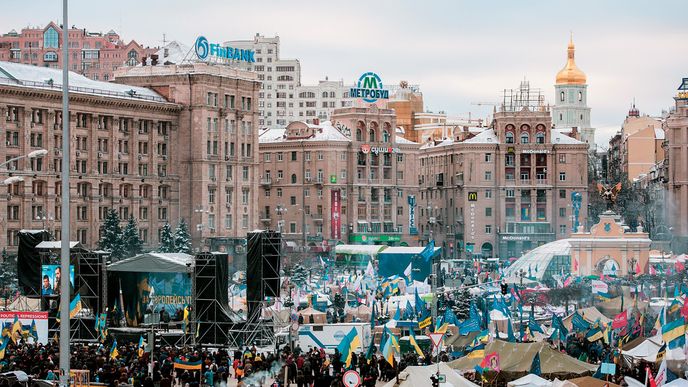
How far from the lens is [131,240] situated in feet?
335

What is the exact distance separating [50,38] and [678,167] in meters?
83.1

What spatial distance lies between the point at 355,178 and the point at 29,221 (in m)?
40.3

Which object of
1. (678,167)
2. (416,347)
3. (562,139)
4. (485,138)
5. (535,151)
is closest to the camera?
(416,347)

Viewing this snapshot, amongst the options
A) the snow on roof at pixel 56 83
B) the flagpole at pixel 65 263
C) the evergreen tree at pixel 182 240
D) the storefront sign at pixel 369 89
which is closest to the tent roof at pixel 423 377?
the flagpole at pixel 65 263

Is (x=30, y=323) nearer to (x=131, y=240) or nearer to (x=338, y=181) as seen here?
(x=131, y=240)

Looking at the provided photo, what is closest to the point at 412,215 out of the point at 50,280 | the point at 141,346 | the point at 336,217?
the point at 336,217

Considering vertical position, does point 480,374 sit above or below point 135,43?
below

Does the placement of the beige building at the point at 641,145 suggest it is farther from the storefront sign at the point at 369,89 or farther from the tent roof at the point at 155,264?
the tent roof at the point at 155,264

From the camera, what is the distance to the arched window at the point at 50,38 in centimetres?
18400

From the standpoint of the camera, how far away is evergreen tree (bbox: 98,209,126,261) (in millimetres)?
100375

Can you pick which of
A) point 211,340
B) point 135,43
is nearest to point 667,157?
point 135,43

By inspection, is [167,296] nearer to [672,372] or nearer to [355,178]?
[672,372]

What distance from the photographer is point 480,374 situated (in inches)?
1663

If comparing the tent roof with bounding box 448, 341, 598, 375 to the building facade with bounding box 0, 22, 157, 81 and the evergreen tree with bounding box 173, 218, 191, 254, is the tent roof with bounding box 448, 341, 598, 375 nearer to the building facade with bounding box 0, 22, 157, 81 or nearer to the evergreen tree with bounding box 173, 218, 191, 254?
the evergreen tree with bounding box 173, 218, 191, 254
